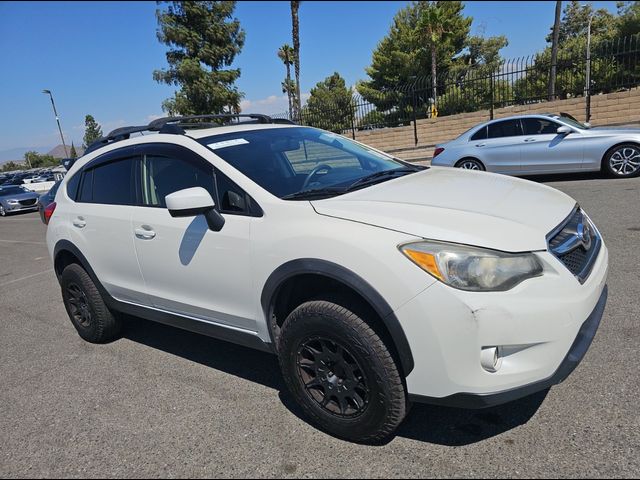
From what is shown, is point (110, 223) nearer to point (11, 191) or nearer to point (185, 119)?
point (185, 119)

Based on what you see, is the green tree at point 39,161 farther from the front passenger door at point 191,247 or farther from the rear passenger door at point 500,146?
the front passenger door at point 191,247

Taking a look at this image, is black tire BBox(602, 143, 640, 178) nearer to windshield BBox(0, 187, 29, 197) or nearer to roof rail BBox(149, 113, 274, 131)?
roof rail BBox(149, 113, 274, 131)

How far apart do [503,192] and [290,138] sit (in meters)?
1.61

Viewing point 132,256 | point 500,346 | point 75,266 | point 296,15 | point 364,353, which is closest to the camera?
point 500,346

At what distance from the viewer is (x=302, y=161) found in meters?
3.44

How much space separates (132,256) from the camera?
343 centimetres

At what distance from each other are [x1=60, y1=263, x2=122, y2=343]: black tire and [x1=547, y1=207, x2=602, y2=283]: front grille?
11.2 ft

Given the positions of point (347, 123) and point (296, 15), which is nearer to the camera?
point (347, 123)

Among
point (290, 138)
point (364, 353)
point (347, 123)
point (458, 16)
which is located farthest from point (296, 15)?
point (364, 353)

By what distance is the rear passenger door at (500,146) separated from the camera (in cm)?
988

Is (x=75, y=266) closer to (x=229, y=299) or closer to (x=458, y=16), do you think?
(x=229, y=299)

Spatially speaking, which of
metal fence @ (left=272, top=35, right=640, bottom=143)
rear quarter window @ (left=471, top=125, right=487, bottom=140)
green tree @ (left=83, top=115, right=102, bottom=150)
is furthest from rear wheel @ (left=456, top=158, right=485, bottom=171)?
green tree @ (left=83, top=115, right=102, bottom=150)

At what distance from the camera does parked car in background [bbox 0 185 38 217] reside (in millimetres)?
20203

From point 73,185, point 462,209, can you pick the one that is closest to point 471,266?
point 462,209
